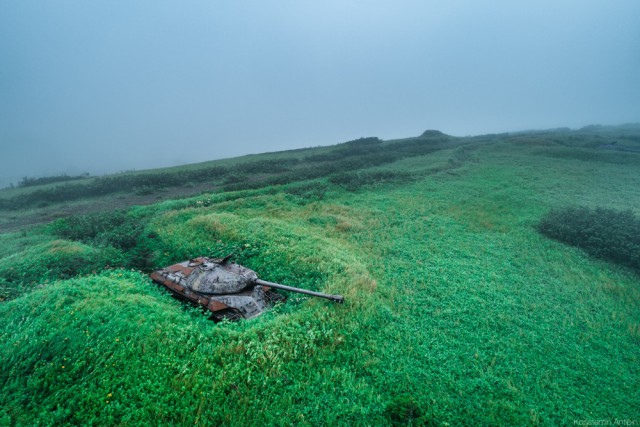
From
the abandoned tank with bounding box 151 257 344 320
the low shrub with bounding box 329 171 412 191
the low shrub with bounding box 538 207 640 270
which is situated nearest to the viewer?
the abandoned tank with bounding box 151 257 344 320

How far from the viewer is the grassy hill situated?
584cm

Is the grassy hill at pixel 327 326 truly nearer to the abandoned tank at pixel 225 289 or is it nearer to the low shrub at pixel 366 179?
the abandoned tank at pixel 225 289

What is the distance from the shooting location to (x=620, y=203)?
20203 millimetres

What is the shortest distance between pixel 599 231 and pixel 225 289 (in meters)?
17.9

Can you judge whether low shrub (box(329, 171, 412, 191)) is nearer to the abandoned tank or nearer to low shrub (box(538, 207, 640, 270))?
low shrub (box(538, 207, 640, 270))

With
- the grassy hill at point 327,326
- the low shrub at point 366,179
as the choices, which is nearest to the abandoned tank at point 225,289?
the grassy hill at point 327,326

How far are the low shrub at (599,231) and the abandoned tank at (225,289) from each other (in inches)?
530

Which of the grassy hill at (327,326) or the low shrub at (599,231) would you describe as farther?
the low shrub at (599,231)

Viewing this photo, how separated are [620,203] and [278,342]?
25.4m

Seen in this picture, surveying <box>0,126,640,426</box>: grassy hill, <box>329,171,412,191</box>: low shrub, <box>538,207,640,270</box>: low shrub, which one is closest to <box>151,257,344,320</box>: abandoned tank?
<box>0,126,640,426</box>: grassy hill

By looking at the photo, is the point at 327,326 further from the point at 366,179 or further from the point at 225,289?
the point at 366,179

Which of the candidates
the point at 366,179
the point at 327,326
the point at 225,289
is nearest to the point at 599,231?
the point at 327,326

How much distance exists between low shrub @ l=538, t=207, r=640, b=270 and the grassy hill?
560mm

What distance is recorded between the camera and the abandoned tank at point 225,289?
8.83m
